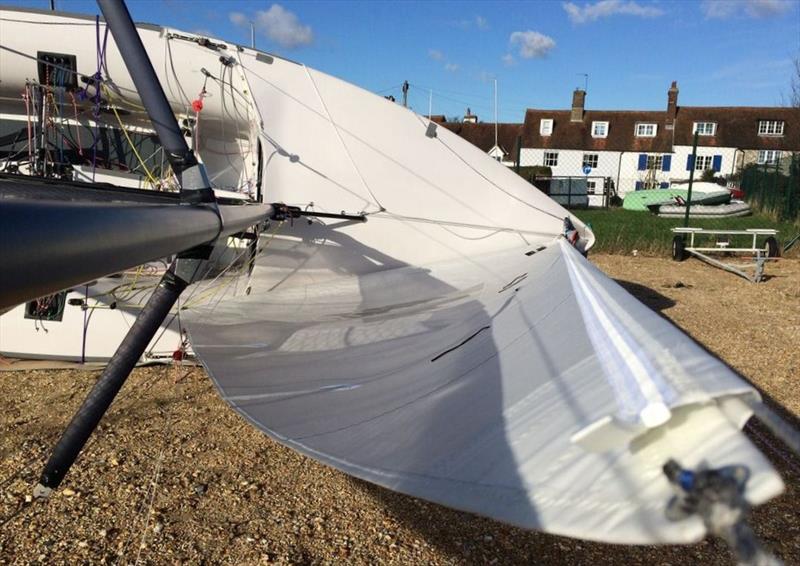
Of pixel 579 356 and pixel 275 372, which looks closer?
pixel 579 356

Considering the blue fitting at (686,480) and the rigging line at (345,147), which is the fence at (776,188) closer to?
the rigging line at (345,147)

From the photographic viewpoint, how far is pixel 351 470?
1.24m

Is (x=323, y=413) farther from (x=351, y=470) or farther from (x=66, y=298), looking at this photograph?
(x=66, y=298)

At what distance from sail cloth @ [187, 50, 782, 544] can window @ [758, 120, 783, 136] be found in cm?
3900

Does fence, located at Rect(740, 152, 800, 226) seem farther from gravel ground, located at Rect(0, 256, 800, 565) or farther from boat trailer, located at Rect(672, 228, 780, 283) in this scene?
gravel ground, located at Rect(0, 256, 800, 565)

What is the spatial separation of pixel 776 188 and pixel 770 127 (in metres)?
24.4

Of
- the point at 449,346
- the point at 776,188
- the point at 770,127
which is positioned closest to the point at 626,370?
the point at 449,346

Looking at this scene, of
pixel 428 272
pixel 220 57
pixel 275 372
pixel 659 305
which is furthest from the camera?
pixel 659 305

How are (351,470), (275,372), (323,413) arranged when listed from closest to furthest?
(351,470) < (323,413) < (275,372)

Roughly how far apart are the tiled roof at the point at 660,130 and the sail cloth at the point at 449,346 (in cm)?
3385

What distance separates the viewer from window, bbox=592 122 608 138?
36438mm

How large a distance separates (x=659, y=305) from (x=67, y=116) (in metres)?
5.80

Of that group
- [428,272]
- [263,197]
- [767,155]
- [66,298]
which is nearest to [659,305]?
[428,272]

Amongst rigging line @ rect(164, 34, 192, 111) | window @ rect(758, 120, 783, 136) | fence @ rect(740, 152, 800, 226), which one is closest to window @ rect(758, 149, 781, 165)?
window @ rect(758, 120, 783, 136)
